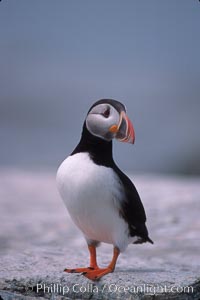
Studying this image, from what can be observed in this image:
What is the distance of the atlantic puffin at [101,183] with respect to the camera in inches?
142

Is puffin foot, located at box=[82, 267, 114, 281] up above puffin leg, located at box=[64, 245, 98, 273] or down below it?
below

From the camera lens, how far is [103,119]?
359cm

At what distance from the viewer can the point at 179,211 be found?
7121 millimetres

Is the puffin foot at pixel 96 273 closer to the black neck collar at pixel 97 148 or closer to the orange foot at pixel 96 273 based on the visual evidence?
the orange foot at pixel 96 273

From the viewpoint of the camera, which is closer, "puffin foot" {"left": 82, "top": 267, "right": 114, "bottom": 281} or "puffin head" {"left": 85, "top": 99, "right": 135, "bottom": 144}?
"puffin head" {"left": 85, "top": 99, "right": 135, "bottom": 144}

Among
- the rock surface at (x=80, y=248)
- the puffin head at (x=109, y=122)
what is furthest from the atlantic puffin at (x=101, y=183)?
the rock surface at (x=80, y=248)

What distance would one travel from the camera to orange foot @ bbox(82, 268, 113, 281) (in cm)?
386

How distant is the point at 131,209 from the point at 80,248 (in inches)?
83.6

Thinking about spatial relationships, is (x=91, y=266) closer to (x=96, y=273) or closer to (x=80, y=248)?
(x=96, y=273)

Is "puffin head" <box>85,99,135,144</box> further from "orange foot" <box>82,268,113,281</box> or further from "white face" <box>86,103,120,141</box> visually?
"orange foot" <box>82,268,113,281</box>

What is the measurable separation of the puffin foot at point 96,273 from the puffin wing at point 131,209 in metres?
0.28

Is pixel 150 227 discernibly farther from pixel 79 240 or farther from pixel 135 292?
pixel 135 292

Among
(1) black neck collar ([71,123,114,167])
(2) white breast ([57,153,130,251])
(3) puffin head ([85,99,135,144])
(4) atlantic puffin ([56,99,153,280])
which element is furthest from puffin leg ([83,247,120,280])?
(3) puffin head ([85,99,135,144])

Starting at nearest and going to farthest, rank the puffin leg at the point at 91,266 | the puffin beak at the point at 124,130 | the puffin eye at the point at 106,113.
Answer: the puffin beak at the point at 124,130 < the puffin eye at the point at 106,113 < the puffin leg at the point at 91,266
